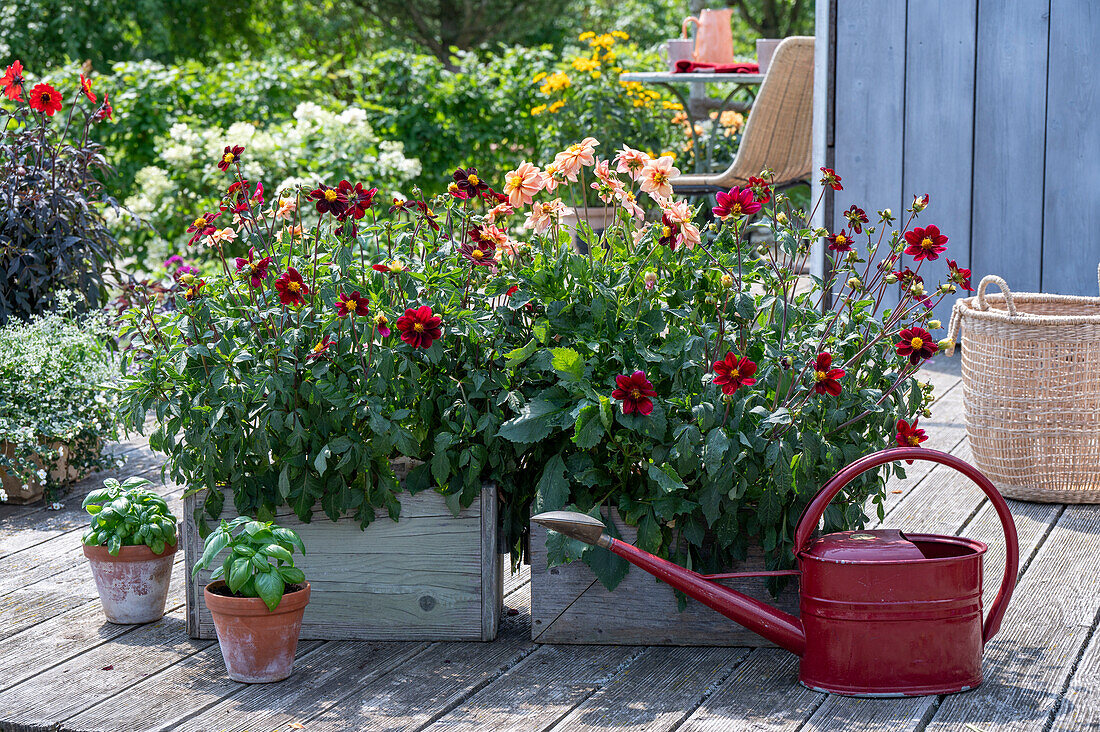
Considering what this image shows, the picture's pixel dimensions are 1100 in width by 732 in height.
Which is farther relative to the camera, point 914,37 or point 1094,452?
point 914,37

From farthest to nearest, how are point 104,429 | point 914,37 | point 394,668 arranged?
point 914,37
point 104,429
point 394,668

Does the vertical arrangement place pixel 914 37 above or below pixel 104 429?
above

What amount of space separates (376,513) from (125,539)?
47cm

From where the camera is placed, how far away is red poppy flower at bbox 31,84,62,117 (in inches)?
111

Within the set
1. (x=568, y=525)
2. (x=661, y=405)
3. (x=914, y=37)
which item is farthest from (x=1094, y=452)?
(x=914, y=37)

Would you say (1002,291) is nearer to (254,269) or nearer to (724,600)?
(724,600)

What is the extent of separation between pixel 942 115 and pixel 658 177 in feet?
8.54

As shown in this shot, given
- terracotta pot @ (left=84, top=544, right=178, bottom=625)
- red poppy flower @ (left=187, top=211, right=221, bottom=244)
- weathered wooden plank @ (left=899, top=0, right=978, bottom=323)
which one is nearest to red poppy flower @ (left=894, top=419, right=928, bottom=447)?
red poppy flower @ (left=187, top=211, right=221, bottom=244)

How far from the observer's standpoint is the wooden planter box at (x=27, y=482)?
112 inches

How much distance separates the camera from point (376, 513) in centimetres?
204

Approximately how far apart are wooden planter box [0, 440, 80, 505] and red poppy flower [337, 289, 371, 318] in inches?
55.8

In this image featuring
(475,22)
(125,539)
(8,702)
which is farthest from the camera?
(475,22)

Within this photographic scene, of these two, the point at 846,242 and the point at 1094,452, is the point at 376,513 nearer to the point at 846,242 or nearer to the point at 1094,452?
the point at 846,242

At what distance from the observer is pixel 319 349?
1871mm
